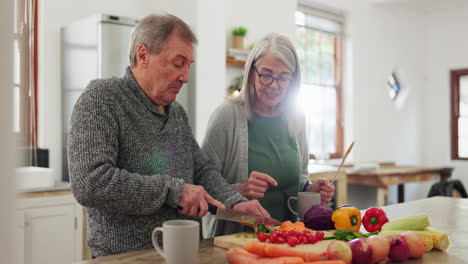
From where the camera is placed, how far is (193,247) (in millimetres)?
872

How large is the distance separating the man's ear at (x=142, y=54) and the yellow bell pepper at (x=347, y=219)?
2.19 ft

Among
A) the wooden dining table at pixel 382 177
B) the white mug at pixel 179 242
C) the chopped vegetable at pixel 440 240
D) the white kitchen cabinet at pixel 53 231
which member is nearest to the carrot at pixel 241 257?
the white mug at pixel 179 242

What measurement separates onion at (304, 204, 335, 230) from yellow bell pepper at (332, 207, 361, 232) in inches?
1.0

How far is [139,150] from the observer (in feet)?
3.90

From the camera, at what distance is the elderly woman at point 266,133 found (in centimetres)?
161

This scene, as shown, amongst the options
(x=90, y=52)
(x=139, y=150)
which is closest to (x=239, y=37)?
(x=90, y=52)

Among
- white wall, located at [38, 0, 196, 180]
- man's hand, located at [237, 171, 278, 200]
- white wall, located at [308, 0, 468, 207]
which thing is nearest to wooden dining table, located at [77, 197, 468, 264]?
man's hand, located at [237, 171, 278, 200]

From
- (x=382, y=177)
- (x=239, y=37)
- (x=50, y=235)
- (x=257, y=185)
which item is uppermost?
(x=239, y=37)

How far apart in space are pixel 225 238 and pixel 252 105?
661mm

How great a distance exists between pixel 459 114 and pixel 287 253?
6.17 m

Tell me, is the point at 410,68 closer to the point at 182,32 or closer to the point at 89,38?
the point at 89,38

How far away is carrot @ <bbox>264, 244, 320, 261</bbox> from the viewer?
2.99ft

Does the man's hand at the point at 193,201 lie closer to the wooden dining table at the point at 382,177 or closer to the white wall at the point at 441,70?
the wooden dining table at the point at 382,177

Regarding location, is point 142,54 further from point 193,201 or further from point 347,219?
point 347,219
